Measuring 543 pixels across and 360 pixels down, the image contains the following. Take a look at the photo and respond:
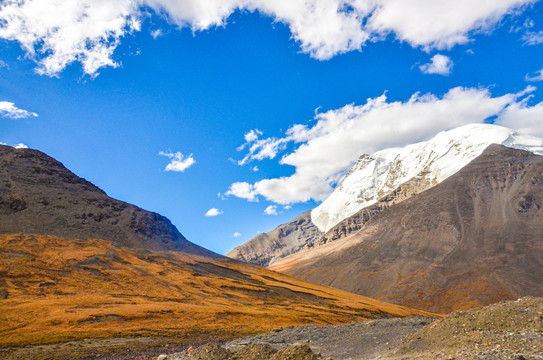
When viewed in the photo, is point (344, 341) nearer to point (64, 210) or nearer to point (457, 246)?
point (64, 210)

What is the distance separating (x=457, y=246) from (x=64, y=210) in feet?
456

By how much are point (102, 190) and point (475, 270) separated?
452 feet

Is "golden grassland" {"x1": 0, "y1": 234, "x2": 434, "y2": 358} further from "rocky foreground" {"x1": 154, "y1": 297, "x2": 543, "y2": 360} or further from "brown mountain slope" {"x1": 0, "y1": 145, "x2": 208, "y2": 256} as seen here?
"rocky foreground" {"x1": 154, "y1": 297, "x2": 543, "y2": 360}

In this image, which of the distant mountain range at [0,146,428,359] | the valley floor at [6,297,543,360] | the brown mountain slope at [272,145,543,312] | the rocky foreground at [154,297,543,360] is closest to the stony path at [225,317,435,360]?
the valley floor at [6,297,543,360]

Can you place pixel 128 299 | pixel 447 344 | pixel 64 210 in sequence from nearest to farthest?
1. pixel 447 344
2. pixel 128 299
3. pixel 64 210

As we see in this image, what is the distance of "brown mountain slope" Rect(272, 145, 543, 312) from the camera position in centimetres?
11375

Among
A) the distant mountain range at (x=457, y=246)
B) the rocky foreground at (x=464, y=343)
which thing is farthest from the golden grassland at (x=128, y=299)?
the distant mountain range at (x=457, y=246)

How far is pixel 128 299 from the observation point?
187 ft

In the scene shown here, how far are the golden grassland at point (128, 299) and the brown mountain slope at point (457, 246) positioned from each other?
42.5m

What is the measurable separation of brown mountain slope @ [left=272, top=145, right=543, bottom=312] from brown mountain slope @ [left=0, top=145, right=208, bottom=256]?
67.9 m

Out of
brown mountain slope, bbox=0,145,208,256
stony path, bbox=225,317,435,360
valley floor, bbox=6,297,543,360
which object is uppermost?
brown mountain slope, bbox=0,145,208,256

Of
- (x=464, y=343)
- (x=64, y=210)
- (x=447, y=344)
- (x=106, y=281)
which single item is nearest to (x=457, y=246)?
(x=106, y=281)

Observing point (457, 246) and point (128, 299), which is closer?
point (128, 299)

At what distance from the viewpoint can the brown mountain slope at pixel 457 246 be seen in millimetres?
113750
